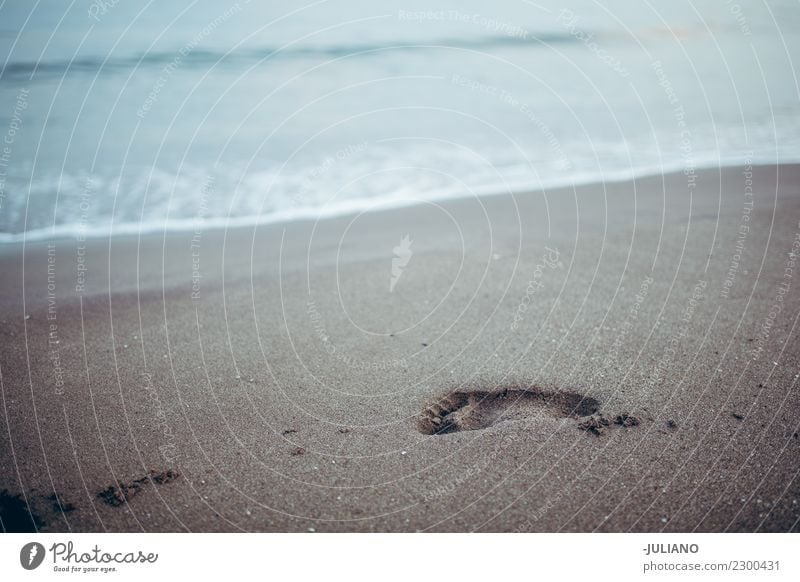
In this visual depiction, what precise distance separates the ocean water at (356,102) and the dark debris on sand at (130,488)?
3752 millimetres

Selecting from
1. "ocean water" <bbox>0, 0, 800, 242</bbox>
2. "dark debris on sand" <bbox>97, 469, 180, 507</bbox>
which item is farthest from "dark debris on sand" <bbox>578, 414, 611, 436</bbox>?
"ocean water" <bbox>0, 0, 800, 242</bbox>

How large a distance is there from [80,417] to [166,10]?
11499 millimetres

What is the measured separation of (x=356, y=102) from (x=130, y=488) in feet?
25.5

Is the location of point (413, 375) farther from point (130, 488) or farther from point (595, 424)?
point (130, 488)

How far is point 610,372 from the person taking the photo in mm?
4492

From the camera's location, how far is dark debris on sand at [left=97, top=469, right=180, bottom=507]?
3.60 metres

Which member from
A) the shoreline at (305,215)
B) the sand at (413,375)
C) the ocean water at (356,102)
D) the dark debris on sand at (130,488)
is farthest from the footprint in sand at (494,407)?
the ocean water at (356,102)

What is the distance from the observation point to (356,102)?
34.1 feet

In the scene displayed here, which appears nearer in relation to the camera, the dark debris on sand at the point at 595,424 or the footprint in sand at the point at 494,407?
the dark debris on sand at the point at 595,424

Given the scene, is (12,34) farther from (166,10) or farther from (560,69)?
(560,69)

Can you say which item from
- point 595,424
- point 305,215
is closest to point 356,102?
point 305,215

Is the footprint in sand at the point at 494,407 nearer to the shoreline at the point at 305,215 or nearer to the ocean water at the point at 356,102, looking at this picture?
the shoreline at the point at 305,215

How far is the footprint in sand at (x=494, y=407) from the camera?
13.5ft

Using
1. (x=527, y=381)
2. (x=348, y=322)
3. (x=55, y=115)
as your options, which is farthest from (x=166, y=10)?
(x=527, y=381)
